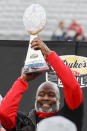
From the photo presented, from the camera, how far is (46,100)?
2.68 meters

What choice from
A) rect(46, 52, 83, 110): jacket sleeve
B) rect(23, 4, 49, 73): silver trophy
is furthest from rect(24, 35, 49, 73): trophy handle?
rect(46, 52, 83, 110): jacket sleeve

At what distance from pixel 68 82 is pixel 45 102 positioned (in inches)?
12.3

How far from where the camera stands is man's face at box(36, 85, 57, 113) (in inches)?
105

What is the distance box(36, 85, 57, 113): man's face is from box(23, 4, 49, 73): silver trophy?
349 millimetres

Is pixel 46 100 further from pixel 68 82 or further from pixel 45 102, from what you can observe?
pixel 68 82

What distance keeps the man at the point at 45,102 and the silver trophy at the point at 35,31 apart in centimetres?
5

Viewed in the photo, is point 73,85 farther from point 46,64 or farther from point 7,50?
point 7,50

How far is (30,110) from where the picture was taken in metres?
2.96

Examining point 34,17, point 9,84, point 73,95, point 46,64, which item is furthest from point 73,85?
point 9,84

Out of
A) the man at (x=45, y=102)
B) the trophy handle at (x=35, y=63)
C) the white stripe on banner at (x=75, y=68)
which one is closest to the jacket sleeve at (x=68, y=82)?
the man at (x=45, y=102)

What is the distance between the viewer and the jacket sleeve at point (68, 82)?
2465mm

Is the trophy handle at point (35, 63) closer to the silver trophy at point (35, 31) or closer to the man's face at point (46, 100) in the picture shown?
the silver trophy at point (35, 31)

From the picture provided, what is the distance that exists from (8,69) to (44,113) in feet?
1.80

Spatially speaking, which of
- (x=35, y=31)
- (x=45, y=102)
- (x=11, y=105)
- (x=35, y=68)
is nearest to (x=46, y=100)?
(x=45, y=102)
